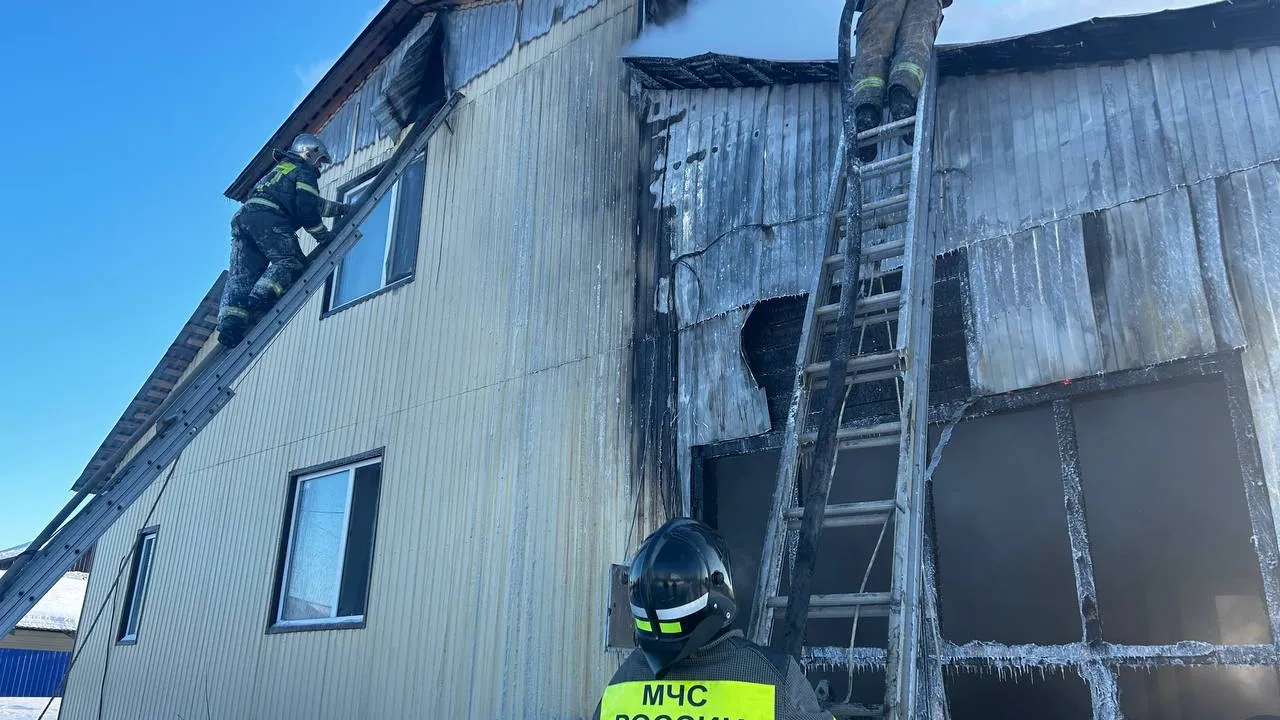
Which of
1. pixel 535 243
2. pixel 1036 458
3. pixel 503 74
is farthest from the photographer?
pixel 503 74

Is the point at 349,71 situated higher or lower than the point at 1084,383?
higher

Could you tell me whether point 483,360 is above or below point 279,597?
above

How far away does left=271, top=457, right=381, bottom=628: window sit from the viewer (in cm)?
800

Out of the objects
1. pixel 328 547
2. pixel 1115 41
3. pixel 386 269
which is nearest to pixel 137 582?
pixel 328 547

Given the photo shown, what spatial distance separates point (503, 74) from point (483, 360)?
2.81m

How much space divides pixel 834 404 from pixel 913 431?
34 cm

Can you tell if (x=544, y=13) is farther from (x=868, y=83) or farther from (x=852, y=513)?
(x=852, y=513)

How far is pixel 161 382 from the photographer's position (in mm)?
12273

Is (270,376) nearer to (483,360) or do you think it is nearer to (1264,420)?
(483,360)

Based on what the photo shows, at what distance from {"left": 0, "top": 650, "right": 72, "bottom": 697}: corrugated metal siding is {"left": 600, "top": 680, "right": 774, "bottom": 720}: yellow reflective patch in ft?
109

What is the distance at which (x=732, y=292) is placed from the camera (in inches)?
219

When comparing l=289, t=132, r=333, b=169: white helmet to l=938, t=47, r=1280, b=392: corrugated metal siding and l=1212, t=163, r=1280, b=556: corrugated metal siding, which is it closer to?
l=938, t=47, r=1280, b=392: corrugated metal siding

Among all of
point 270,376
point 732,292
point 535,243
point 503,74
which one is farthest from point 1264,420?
point 270,376

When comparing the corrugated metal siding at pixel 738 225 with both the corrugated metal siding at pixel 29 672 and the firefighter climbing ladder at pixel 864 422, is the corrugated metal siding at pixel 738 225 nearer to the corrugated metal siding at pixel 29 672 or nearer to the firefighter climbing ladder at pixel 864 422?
the firefighter climbing ladder at pixel 864 422
